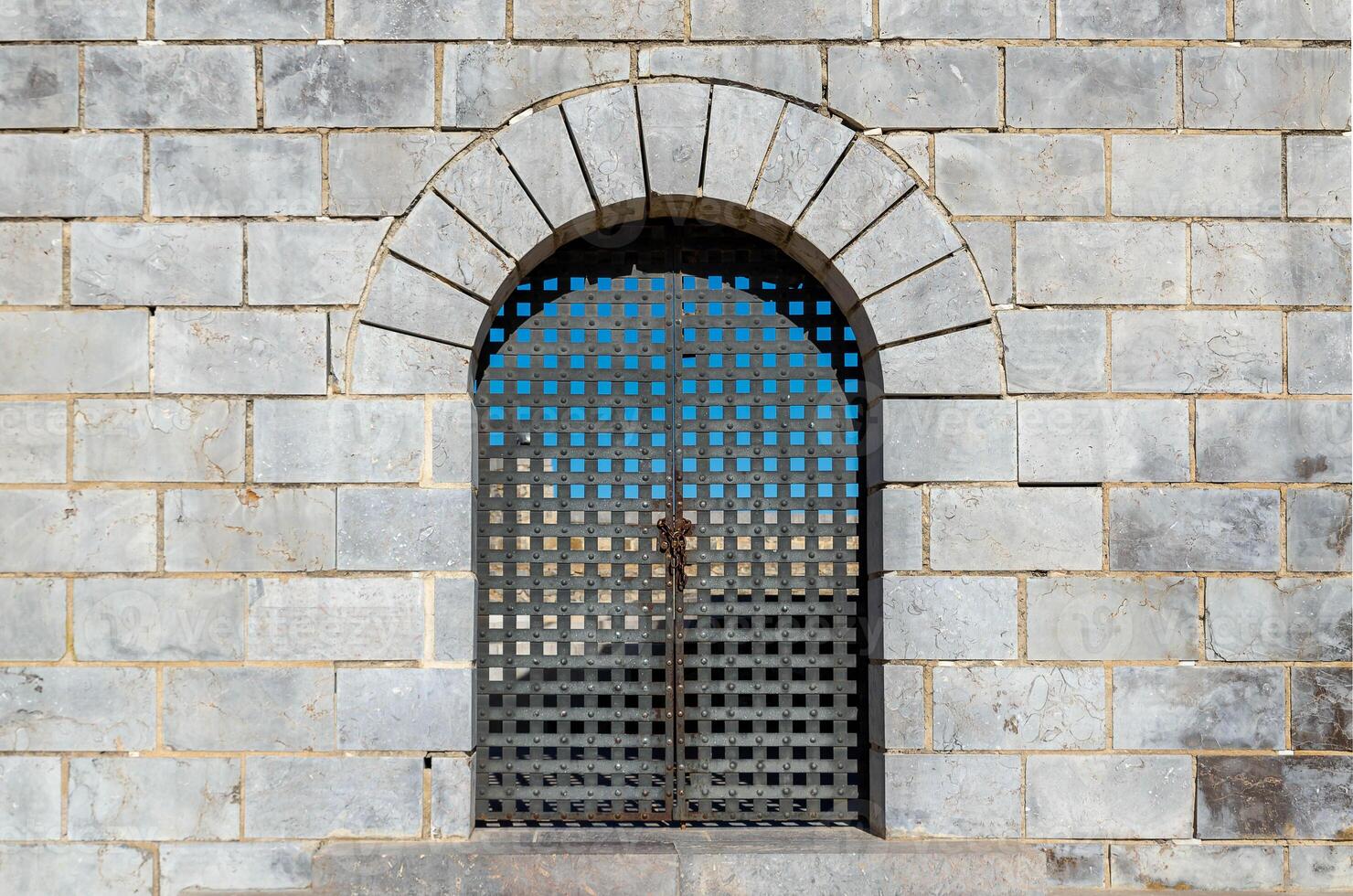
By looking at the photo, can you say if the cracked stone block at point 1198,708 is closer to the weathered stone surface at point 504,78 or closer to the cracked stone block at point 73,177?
the weathered stone surface at point 504,78

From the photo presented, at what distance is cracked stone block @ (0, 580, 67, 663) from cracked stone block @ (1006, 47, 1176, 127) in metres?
5.22

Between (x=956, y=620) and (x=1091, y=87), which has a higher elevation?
(x=1091, y=87)

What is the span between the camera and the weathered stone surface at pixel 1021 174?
5461mm

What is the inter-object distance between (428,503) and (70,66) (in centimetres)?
279

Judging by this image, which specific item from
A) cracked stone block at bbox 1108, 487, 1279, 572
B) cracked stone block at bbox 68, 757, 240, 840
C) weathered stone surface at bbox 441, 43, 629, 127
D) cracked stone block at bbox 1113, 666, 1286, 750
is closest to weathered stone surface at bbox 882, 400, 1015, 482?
cracked stone block at bbox 1108, 487, 1279, 572

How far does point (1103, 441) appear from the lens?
17.7ft

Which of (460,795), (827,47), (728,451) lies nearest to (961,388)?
(728,451)

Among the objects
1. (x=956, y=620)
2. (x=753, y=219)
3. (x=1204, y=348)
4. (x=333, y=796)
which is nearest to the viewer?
(x=333, y=796)

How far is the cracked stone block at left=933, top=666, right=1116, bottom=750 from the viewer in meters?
Answer: 5.29

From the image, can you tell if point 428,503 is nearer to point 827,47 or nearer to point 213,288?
point 213,288

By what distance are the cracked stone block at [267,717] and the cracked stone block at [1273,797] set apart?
420 cm

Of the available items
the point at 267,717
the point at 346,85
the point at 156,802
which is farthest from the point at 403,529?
the point at 346,85

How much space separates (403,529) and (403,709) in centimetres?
85

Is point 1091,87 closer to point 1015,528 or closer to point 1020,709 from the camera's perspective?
point 1015,528
